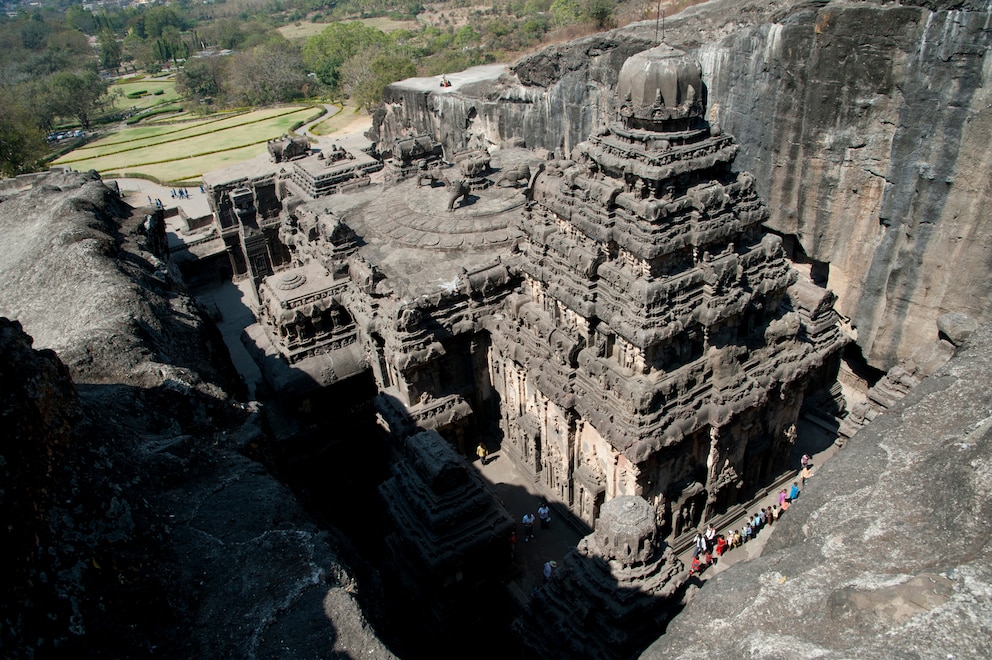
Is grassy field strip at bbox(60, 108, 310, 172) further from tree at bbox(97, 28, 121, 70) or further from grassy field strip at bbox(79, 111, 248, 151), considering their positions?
tree at bbox(97, 28, 121, 70)

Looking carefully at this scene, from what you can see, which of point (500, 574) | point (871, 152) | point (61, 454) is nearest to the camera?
point (61, 454)

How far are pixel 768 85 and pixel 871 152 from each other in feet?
13.8

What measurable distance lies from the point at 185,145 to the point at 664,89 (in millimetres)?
61894

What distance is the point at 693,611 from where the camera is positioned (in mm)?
6621

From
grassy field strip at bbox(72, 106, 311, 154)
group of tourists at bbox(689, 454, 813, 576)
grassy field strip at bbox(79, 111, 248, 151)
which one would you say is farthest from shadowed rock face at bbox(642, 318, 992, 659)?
grassy field strip at bbox(79, 111, 248, 151)

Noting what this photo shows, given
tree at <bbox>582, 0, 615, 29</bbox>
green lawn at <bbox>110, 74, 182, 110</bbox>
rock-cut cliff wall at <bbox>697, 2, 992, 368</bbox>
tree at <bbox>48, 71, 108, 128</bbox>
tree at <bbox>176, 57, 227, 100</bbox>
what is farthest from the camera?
green lawn at <bbox>110, 74, 182, 110</bbox>

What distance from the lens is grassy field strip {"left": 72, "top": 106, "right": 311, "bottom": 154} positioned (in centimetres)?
6675

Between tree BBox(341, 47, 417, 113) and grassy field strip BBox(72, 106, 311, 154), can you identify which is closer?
tree BBox(341, 47, 417, 113)

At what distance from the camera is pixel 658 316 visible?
14328mm

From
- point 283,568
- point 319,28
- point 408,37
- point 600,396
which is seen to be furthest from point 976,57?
point 319,28

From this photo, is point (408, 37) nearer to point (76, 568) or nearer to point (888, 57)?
point (888, 57)

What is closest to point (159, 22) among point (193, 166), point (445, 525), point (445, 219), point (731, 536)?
point (193, 166)

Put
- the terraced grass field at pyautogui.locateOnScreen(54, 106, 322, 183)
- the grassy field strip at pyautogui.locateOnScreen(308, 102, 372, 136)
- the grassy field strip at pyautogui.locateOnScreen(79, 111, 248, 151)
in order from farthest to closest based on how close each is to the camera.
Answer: the grassy field strip at pyautogui.locateOnScreen(79, 111, 248, 151), the grassy field strip at pyautogui.locateOnScreen(308, 102, 372, 136), the terraced grass field at pyautogui.locateOnScreen(54, 106, 322, 183)

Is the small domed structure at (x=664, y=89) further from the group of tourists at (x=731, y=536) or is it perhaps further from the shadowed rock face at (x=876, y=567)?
the group of tourists at (x=731, y=536)
